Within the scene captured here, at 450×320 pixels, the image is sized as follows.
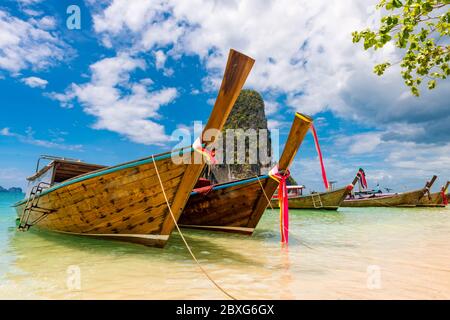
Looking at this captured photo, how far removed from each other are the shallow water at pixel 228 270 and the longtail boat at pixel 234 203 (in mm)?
1445

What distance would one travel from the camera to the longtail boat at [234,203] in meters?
7.55

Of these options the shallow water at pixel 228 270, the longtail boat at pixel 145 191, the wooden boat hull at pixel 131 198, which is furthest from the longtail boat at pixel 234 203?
the wooden boat hull at pixel 131 198

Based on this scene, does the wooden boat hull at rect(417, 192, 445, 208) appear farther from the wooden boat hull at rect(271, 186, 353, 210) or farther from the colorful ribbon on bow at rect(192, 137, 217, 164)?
the colorful ribbon on bow at rect(192, 137, 217, 164)

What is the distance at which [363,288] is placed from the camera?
10.6 feet

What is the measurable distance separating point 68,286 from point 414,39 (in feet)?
22.0

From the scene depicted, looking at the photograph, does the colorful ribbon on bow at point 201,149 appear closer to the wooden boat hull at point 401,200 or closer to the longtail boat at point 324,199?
the longtail boat at point 324,199

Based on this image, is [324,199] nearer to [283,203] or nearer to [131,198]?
[283,203]

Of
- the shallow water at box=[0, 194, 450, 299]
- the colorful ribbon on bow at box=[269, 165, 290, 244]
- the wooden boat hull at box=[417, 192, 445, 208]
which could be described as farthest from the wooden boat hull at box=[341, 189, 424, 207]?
the shallow water at box=[0, 194, 450, 299]

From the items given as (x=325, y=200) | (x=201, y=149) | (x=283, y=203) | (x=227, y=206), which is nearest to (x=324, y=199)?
(x=325, y=200)

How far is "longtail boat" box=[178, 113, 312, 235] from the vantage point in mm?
7555

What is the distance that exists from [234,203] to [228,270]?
4.02m

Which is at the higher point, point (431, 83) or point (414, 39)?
point (414, 39)

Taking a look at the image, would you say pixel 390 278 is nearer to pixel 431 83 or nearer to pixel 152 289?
pixel 152 289
